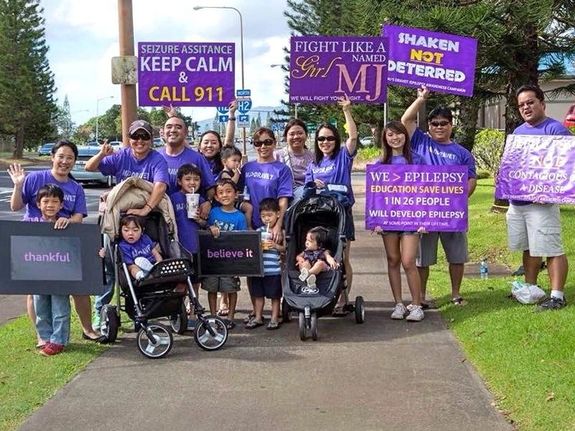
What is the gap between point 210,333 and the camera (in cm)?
623

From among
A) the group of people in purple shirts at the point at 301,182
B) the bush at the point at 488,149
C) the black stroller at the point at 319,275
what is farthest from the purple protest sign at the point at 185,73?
the bush at the point at 488,149

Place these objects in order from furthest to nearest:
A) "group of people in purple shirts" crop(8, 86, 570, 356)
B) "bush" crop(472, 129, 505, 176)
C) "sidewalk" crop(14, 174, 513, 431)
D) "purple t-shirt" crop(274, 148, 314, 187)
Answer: "bush" crop(472, 129, 505, 176)
"purple t-shirt" crop(274, 148, 314, 187)
"group of people in purple shirts" crop(8, 86, 570, 356)
"sidewalk" crop(14, 174, 513, 431)

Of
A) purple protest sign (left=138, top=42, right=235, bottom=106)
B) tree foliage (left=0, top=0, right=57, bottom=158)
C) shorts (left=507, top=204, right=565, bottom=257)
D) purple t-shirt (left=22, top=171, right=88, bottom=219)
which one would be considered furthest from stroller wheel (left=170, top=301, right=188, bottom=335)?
tree foliage (left=0, top=0, right=57, bottom=158)

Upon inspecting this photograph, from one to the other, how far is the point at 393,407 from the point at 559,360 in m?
1.45

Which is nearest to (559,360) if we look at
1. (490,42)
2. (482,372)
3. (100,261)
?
(482,372)

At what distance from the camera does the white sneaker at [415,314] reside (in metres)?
7.02

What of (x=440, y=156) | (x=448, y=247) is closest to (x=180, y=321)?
(x=448, y=247)

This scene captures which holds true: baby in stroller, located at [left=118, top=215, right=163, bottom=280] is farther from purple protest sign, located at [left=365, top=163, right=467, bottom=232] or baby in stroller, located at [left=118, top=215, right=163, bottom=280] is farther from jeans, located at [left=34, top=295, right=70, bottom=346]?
purple protest sign, located at [left=365, top=163, right=467, bottom=232]

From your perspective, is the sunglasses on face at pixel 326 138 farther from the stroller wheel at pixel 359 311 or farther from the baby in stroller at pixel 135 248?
the baby in stroller at pixel 135 248

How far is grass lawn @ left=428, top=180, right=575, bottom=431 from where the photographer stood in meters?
4.55

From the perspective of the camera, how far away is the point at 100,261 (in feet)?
20.7

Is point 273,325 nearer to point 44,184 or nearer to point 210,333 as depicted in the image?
point 210,333

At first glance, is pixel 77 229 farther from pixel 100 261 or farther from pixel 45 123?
pixel 45 123

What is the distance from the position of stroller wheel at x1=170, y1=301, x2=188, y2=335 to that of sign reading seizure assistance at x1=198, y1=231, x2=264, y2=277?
486 mm
